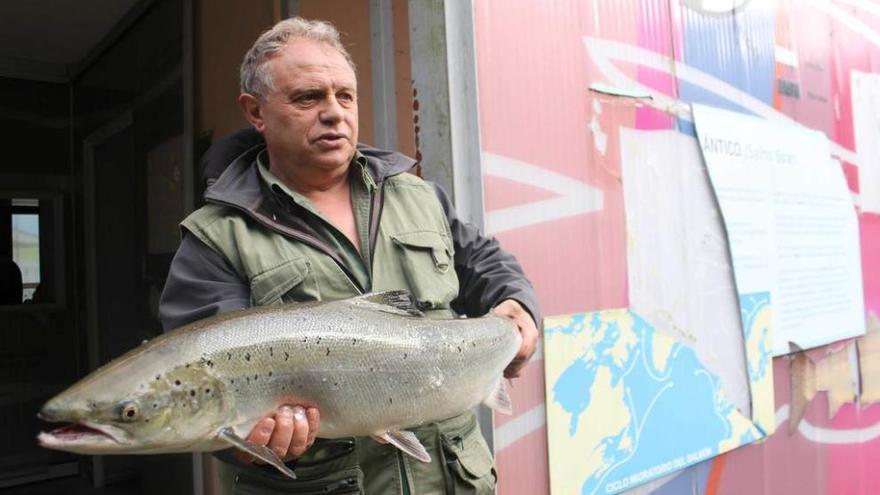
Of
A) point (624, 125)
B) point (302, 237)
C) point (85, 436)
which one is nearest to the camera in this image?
point (85, 436)

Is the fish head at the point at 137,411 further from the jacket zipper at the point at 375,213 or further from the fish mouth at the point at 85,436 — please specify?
the jacket zipper at the point at 375,213

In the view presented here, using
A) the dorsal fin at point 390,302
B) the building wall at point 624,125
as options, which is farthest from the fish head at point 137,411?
the building wall at point 624,125

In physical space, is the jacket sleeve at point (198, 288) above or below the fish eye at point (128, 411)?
above

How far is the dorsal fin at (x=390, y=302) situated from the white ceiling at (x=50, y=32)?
382 cm

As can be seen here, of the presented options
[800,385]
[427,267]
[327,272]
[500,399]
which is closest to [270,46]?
[327,272]

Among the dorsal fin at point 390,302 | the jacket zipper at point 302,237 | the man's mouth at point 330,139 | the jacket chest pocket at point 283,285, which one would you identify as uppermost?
the man's mouth at point 330,139

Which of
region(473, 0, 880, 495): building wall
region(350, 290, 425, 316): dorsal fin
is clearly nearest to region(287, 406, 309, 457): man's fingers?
region(350, 290, 425, 316): dorsal fin

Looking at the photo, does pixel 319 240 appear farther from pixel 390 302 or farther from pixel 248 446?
pixel 248 446

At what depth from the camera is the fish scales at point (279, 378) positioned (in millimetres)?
1173

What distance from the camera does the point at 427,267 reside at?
1.77 metres

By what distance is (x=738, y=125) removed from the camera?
11.9ft

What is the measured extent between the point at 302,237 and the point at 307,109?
0.36 metres

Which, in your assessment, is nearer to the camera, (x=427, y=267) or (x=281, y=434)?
(x=281, y=434)

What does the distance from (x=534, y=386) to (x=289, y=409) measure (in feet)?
4.72
